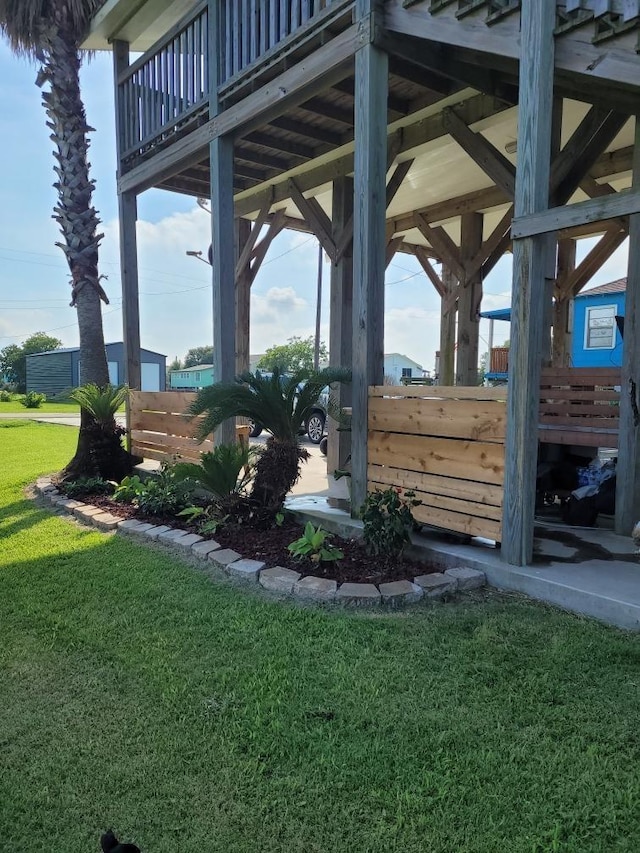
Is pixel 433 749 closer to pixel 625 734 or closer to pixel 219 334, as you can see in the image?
pixel 625 734

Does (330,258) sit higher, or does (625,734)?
(330,258)

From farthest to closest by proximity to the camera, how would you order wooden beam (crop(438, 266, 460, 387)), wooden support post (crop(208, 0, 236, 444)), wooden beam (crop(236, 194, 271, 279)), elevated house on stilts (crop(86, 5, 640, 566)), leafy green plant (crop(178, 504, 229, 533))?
1. wooden beam (crop(438, 266, 460, 387))
2. wooden beam (crop(236, 194, 271, 279))
3. wooden support post (crop(208, 0, 236, 444))
4. leafy green plant (crop(178, 504, 229, 533))
5. elevated house on stilts (crop(86, 5, 640, 566))

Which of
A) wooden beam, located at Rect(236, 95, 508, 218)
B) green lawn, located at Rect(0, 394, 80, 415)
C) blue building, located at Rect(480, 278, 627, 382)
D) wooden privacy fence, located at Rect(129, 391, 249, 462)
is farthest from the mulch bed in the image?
green lawn, located at Rect(0, 394, 80, 415)

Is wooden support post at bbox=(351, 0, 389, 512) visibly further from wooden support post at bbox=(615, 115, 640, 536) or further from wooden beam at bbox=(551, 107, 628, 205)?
wooden support post at bbox=(615, 115, 640, 536)

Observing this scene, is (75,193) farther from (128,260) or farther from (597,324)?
(597,324)

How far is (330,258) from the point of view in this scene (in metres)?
6.23


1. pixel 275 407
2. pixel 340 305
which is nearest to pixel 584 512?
pixel 275 407

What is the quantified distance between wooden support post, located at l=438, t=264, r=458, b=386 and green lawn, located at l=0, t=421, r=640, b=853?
581 cm

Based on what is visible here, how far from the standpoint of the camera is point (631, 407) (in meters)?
3.48

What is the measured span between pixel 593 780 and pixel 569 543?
2.03m

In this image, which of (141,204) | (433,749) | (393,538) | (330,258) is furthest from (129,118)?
(433,749)

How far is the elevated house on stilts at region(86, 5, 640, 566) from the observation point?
2.80 m

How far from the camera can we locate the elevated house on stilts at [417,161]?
2801mm

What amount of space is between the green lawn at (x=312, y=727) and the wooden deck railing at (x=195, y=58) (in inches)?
155
